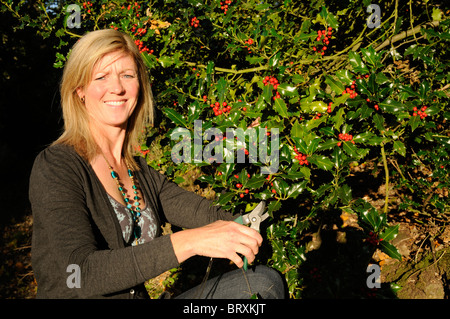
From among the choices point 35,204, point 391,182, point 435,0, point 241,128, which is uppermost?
point 435,0

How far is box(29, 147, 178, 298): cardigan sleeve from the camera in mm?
1424

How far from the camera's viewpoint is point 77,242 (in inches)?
58.5

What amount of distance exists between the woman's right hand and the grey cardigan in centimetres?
5

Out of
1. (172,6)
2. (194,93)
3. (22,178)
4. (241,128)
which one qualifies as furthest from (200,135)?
(22,178)

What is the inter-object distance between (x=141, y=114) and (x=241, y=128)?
1.13m

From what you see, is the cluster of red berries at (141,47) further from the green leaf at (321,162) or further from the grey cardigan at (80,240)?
the green leaf at (321,162)

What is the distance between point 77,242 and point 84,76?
1.02 m

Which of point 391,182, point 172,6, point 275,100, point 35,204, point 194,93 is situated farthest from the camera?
point 391,182

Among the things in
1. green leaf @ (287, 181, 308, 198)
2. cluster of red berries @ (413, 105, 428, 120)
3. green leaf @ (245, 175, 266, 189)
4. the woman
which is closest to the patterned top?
the woman

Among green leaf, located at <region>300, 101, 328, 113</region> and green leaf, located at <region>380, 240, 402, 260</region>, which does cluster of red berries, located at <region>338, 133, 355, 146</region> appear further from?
green leaf, located at <region>380, 240, 402, 260</region>

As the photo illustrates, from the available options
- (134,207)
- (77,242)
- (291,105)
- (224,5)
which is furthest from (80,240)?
(224,5)

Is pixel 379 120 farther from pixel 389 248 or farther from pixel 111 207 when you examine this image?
pixel 111 207
